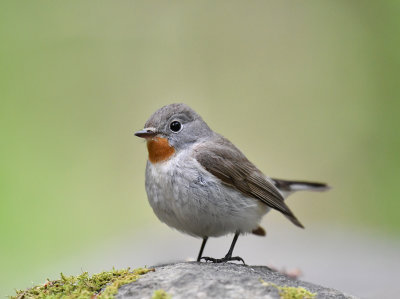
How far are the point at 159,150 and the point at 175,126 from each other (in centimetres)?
31

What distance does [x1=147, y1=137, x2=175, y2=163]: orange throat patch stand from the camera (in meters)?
4.86

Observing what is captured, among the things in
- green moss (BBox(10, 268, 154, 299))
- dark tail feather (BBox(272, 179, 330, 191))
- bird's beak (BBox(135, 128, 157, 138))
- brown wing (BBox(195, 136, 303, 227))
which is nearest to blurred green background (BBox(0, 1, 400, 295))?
dark tail feather (BBox(272, 179, 330, 191))

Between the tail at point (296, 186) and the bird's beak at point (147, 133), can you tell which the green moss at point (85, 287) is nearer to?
the bird's beak at point (147, 133)

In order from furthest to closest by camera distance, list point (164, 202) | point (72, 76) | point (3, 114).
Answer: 1. point (72, 76)
2. point (3, 114)
3. point (164, 202)

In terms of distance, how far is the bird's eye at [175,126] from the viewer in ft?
16.5

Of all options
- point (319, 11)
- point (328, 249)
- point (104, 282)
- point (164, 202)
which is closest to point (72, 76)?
point (319, 11)

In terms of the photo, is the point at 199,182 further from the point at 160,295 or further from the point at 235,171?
the point at 160,295

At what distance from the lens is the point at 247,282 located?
316 cm

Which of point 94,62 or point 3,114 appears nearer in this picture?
point 3,114

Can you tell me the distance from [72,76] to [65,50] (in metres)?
0.64

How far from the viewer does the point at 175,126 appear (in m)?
5.05

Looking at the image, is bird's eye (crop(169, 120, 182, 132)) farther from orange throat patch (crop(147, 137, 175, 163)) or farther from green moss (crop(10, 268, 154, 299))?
green moss (crop(10, 268, 154, 299))

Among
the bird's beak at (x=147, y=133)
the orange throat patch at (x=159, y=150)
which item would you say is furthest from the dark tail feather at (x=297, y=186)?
the bird's beak at (x=147, y=133)

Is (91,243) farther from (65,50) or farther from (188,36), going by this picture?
(188,36)
